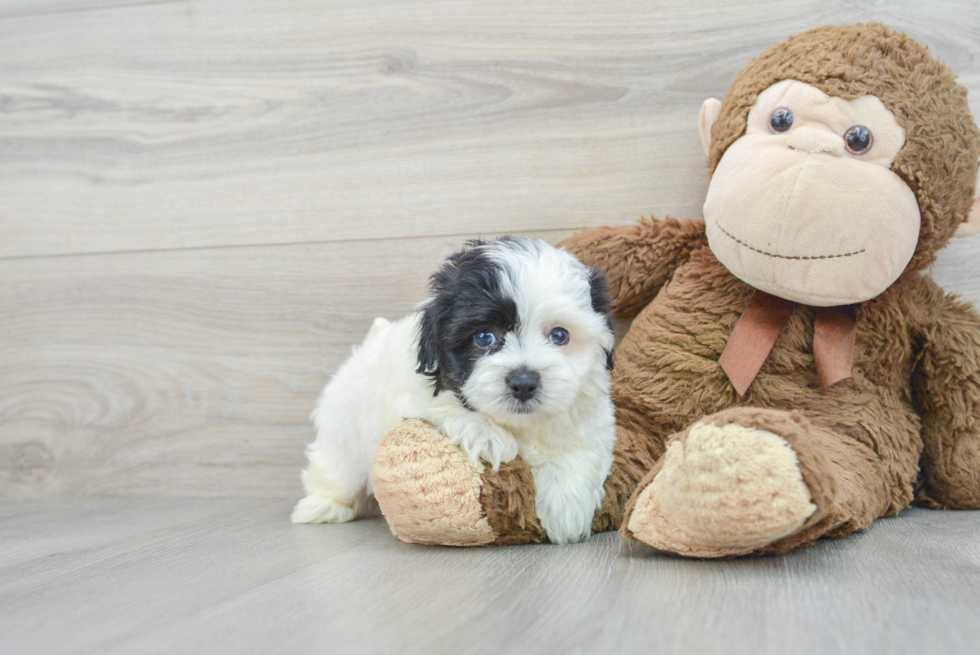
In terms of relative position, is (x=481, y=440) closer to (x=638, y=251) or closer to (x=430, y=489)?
(x=430, y=489)

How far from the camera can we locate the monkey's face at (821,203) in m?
1.14

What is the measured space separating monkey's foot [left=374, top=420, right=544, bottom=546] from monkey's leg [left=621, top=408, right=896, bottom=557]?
17 centimetres

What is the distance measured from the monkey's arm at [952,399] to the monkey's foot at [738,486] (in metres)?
0.53

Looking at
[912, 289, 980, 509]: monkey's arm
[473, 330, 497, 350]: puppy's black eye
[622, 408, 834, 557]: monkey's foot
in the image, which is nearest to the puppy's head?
[473, 330, 497, 350]: puppy's black eye

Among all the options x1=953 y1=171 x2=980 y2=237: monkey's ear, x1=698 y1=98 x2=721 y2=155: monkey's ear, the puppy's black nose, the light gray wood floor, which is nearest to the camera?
the light gray wood floor

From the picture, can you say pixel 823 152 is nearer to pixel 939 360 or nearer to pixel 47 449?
pixel 939 360

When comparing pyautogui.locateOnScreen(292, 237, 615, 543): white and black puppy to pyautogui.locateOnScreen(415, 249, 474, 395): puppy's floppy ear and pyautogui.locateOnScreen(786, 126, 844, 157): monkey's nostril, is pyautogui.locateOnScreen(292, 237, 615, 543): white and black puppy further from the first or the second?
pyautogui.locateOnScreen(786, 126, 844, 157): monkey's nostril

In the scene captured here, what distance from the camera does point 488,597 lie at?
860 millimetres

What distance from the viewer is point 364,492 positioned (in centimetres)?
143

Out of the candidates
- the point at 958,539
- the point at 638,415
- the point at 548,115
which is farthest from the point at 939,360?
the point at 548,115

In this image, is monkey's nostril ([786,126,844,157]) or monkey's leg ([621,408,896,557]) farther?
monkey's nostril ([786,126,844,157])

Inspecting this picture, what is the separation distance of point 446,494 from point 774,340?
605 millimetres

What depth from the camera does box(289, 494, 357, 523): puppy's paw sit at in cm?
142

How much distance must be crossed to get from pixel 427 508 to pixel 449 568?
104 mm
